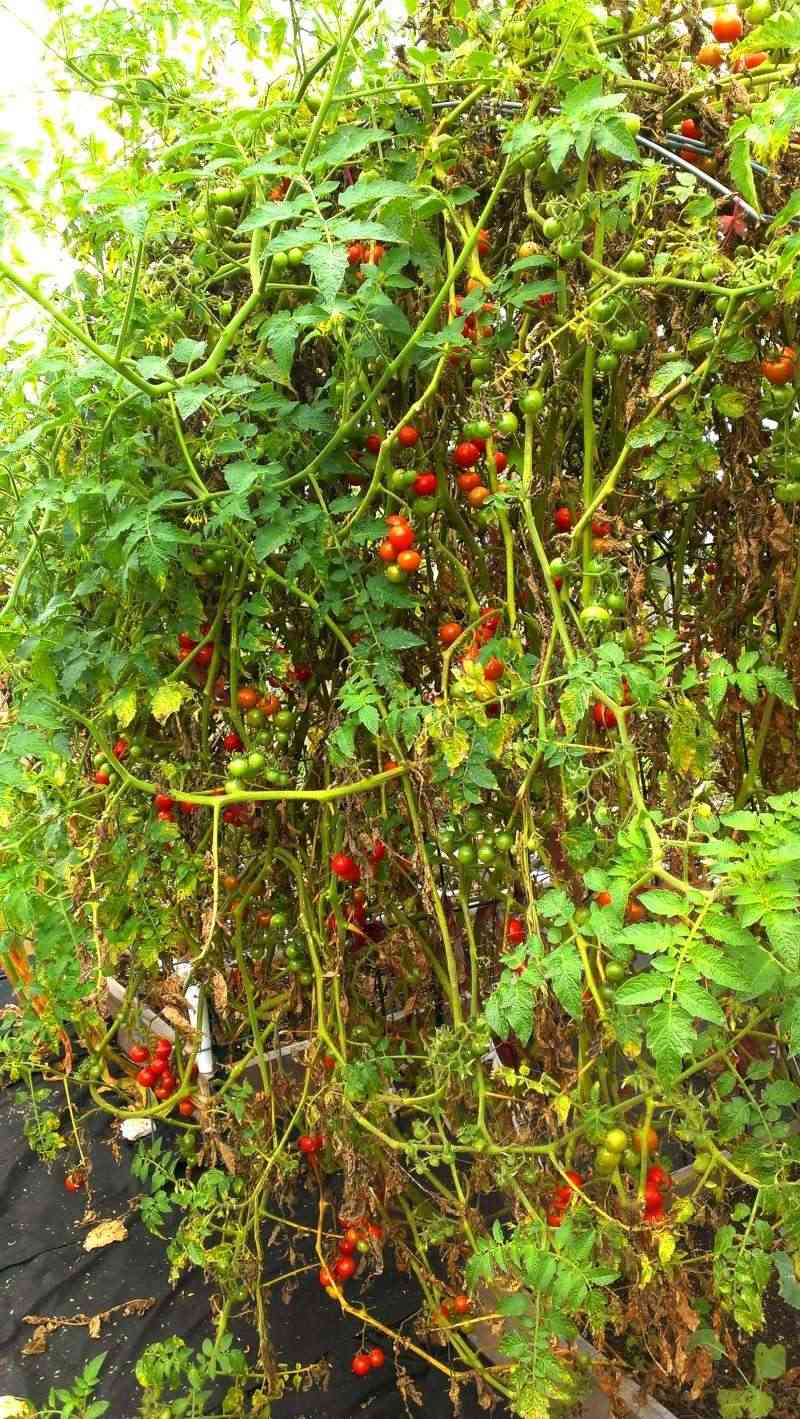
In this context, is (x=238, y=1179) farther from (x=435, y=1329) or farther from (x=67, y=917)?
(x=67, y=917)

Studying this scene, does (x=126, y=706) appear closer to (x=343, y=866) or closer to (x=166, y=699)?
(x=166, y=699)

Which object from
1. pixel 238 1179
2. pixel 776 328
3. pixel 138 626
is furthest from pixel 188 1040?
pixel 776 328

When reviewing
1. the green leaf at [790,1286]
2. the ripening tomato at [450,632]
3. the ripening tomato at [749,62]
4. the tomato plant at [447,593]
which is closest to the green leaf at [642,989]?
the tomato plant at [447,593]

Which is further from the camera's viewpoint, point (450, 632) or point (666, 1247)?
point (450, 632)

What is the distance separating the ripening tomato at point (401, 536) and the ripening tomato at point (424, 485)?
0.05 meters

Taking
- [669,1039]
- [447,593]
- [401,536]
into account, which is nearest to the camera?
[669,1039]

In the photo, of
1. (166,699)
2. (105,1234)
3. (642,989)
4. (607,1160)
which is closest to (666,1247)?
(607,1160)

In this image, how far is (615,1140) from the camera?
1.00 m

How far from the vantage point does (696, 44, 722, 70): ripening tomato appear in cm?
99

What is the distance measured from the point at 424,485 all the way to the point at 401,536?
3.0 inches

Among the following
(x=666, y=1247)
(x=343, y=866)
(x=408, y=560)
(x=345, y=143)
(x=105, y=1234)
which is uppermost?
(x=345, y=143)

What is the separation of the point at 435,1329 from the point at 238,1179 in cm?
32

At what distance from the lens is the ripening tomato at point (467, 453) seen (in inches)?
43.3

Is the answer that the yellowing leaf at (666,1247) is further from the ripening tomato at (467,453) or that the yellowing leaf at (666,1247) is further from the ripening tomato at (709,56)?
the ripening tomato at (709,56)
